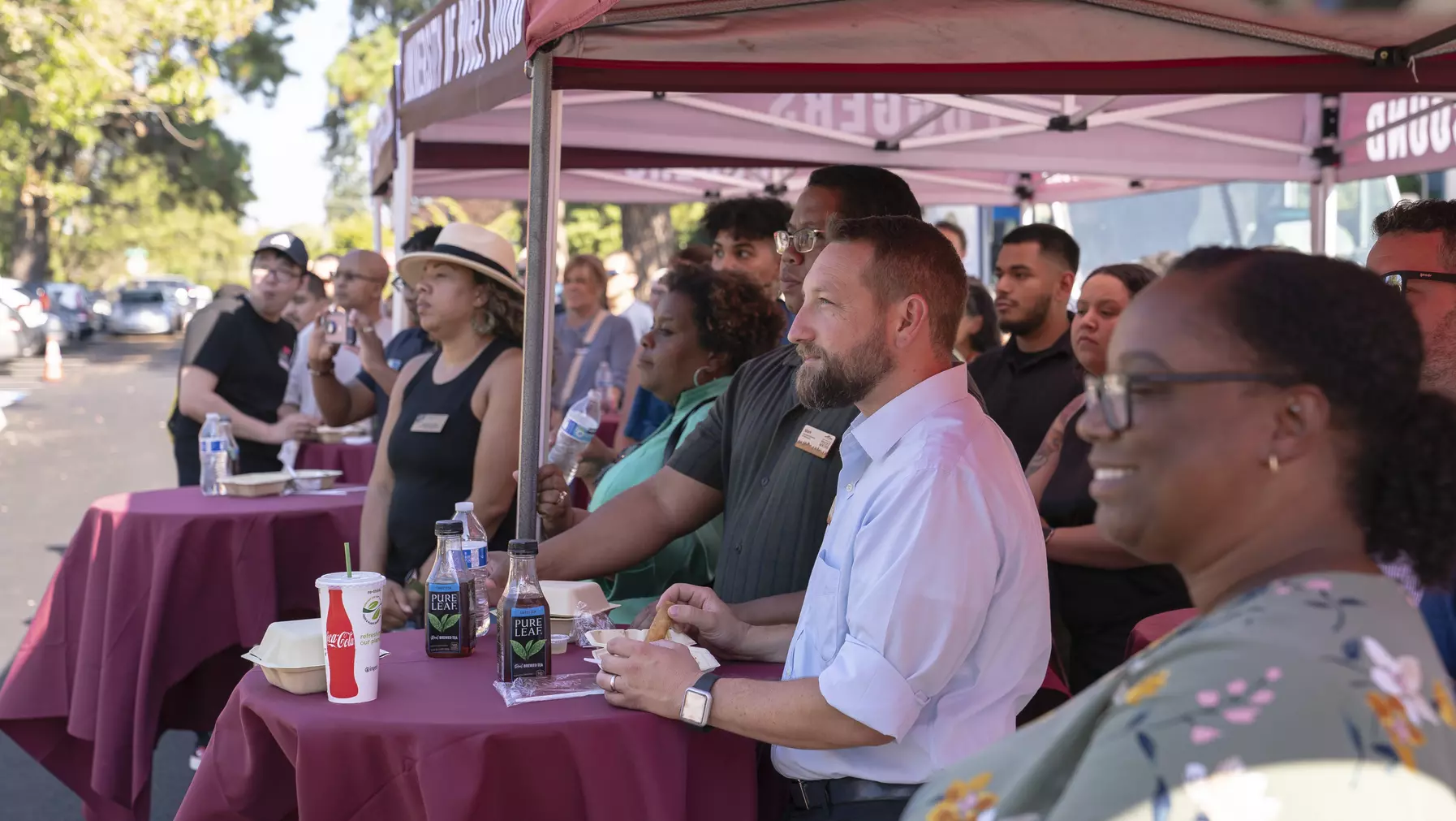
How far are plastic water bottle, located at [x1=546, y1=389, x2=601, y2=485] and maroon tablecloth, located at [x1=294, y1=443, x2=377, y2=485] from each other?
2.87 metres

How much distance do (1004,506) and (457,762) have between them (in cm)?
108

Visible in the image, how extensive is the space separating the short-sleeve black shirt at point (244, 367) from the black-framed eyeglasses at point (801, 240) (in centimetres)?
392

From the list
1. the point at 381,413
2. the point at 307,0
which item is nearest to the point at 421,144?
the point at 381,413

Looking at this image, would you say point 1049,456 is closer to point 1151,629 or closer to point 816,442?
point 1151,629

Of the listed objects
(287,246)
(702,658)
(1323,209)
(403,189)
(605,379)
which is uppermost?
(1323,209)

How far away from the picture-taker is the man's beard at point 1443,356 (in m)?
2.75

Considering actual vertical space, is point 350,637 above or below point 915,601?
below

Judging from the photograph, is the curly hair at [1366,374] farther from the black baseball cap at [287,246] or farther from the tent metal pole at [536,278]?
the black baseball cap at [287,246]

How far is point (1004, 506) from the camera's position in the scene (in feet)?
7.93

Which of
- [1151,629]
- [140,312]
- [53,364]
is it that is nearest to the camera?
[1151,629]

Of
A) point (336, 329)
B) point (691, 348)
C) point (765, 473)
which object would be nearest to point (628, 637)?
point (765, 473)

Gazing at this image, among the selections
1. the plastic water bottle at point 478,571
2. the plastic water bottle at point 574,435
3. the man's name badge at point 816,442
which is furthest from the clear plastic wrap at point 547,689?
the plastic water bottle at point 574,435

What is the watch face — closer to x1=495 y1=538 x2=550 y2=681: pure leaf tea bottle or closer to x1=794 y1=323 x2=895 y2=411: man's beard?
x1=495 y1=538 x2=550 y2=681: pure leaf tea bottle

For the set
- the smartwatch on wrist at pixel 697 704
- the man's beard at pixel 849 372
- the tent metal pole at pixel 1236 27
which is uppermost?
the tent metal pole at pixel 1236 27
